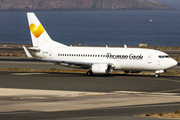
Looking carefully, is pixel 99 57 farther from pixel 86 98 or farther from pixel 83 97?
pixel 86 98

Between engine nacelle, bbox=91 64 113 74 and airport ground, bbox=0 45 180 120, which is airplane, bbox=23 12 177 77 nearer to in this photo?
engine nacelle, bbox=91 64 113 74

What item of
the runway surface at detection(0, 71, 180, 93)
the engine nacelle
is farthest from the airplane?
the runway surface at detection(0, 71, 180, 93)

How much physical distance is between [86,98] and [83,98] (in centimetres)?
28

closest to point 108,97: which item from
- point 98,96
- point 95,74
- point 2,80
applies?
point 98,96

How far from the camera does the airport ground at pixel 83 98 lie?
24.7 metres

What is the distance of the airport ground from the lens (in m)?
24.7

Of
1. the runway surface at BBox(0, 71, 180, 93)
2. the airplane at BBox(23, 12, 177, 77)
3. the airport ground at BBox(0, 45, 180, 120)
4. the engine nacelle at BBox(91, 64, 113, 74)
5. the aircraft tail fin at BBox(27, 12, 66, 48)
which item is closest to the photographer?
the airport ground at BBox(0, 45, 180, 120)

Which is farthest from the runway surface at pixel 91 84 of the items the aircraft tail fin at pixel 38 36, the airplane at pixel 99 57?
the aircraft tail fin at pixel 38 36

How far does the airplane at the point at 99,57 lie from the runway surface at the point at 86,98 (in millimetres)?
3086

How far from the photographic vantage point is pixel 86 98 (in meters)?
33.5

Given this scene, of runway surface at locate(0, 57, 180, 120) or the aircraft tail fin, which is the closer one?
runway surface at locate(0, 57, 180, 120)

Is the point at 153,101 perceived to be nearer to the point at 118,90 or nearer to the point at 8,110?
the point at 118,90

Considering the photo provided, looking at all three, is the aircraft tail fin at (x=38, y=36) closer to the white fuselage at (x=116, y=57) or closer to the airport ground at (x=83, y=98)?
the white fuselage at (x=116, y=57)

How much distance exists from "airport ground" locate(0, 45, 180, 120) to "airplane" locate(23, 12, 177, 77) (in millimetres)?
3095
